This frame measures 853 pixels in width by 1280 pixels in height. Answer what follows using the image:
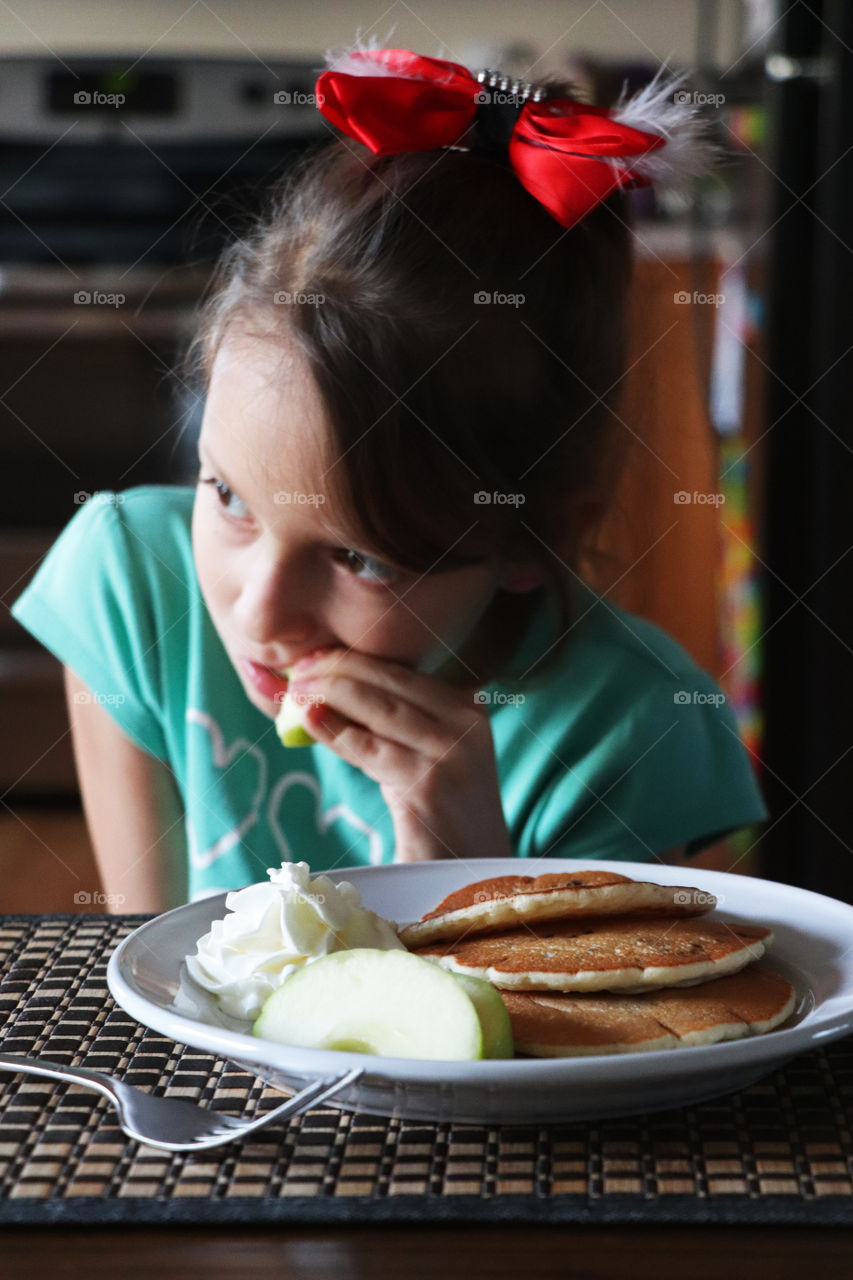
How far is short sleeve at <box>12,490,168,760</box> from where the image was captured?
1.22 meters

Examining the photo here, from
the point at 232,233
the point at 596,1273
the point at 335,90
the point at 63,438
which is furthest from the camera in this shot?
the point at 63,438

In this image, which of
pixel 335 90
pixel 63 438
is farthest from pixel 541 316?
pixel 63 438

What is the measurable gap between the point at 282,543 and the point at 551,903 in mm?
507

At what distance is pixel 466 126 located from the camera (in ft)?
3.15

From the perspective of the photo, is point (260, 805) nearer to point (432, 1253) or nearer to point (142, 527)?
point (142, 527)

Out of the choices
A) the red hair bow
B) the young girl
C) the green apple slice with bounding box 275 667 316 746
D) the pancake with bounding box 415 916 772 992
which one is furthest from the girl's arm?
the pancake with bounding box 415 916 772 992

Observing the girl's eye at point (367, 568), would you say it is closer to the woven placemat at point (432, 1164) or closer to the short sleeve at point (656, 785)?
the short sleeve at point (656, 785)

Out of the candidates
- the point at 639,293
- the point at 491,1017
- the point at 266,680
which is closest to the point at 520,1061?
the point at 491,1017

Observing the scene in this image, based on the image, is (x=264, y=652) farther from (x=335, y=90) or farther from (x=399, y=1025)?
(x=399, y=1025)

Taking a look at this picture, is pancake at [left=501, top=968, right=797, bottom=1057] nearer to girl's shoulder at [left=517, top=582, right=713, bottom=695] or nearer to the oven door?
girl's shoulder at [left=517, top=582, right=713, bottom=695]

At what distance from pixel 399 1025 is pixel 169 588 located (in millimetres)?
824

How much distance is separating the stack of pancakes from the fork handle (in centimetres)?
15

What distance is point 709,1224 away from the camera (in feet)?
1.34

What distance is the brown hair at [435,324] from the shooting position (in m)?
0.99
